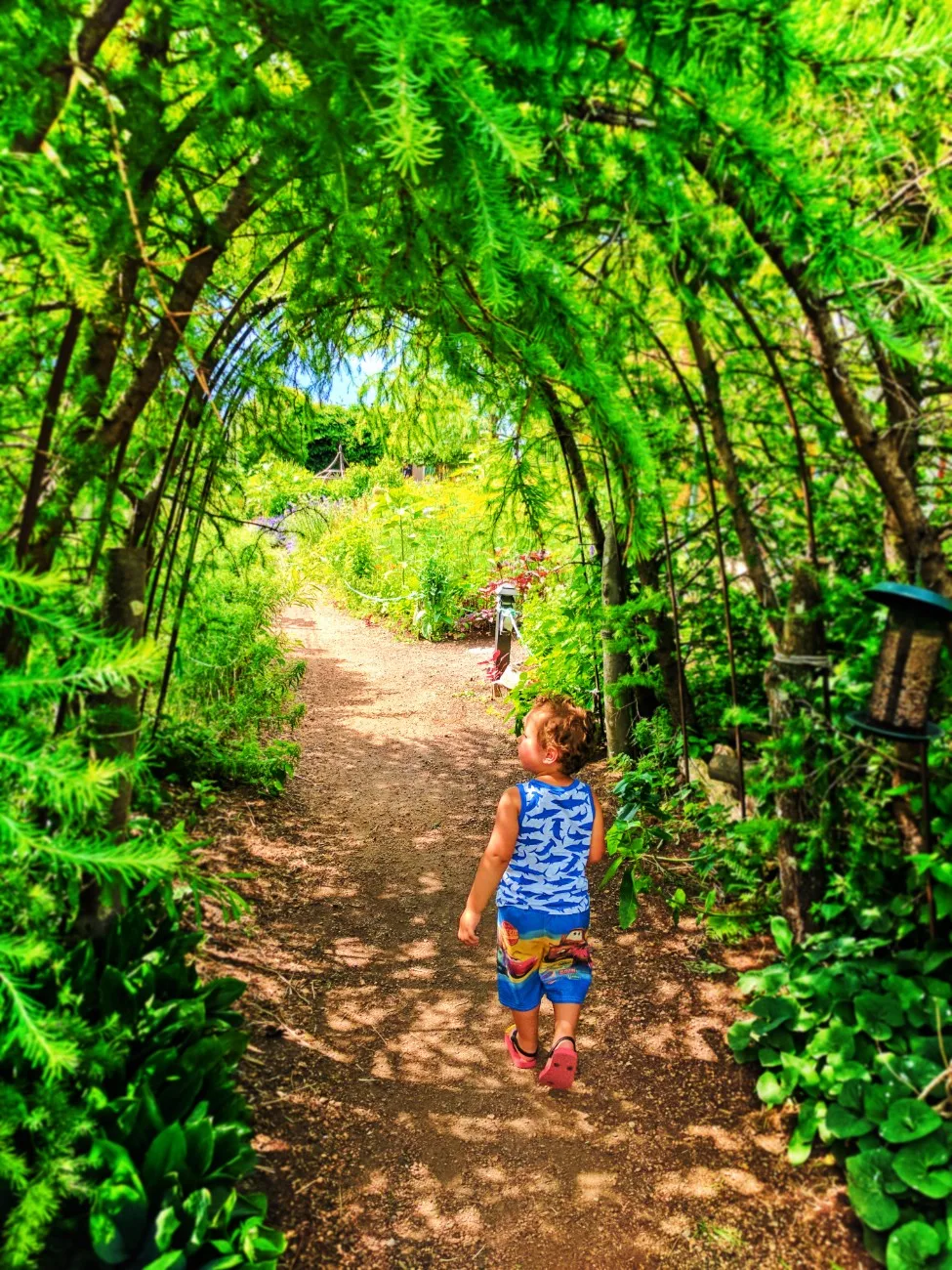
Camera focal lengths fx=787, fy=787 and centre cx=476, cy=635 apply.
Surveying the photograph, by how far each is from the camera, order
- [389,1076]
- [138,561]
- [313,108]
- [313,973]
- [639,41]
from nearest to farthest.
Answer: [639,41] → [313,108] → [138,561] → [389,1076] → [313,973]

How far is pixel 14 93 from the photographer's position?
1.14 m

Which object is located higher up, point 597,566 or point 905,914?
point 597,566

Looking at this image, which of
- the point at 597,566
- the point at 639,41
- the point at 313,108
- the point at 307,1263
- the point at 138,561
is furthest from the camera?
the point at 597,566

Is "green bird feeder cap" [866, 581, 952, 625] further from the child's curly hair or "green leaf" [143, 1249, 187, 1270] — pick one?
"green leaf" [143, 1249, 187, 1270]

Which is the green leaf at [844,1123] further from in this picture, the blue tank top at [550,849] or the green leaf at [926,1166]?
the blue tank top at [550,849]

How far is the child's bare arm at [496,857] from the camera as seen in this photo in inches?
98.2

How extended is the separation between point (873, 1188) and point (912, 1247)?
0.14 m

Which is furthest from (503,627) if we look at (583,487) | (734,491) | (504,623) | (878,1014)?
(878,1014)

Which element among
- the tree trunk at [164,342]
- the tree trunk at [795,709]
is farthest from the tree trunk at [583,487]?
the tree trunk at [164,342]

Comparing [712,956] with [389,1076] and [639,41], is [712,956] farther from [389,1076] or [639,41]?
[639,41]

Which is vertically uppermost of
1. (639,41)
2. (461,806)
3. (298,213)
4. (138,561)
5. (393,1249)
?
(298,213)

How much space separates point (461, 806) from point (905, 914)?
10.5ft

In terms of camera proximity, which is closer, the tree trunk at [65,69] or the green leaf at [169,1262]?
the tree trunk at [65,69]

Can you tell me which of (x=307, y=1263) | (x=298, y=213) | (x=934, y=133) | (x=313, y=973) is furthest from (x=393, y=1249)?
(x=934, y=133)
